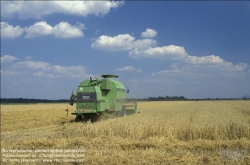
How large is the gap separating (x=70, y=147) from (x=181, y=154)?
12.7 feet

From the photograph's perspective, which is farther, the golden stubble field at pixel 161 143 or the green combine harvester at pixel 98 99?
the green combine harvester at pixel 98 99

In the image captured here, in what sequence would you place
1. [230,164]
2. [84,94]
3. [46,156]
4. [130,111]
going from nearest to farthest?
[230,164] < [46,156] < [84,94] < [130,111]

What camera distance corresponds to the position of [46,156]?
830 centimetres

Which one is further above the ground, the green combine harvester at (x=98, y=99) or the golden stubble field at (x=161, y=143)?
the green combine harvester at (x=98, y=99)

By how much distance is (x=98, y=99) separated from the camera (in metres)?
18.9

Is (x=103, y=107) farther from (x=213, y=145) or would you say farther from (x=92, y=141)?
(x=213, y=145)

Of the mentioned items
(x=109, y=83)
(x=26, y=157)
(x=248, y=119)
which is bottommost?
(x=26, y=157)

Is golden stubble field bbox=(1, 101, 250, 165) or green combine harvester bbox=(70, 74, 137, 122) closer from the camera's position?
golden stubble field bbox=(1, 101, 250, 165)

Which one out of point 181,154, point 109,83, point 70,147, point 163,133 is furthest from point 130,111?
point 181,154

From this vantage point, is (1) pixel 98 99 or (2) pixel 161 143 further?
(1) pixel 98 99

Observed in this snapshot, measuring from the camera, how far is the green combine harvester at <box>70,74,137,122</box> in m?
18.9

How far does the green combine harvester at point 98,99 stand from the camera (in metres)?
18.9

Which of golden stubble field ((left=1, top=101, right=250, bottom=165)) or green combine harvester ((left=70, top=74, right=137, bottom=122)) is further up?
green combine harvester ((left=70, top=74, right=137, bottom=122))

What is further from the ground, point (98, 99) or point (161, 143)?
point (98, 99)
